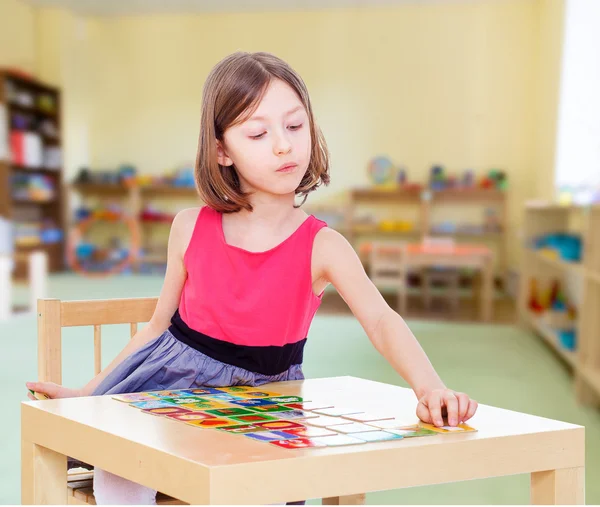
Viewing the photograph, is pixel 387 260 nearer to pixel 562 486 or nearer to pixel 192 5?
pixel 192 5

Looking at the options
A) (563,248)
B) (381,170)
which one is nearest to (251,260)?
(563,248)

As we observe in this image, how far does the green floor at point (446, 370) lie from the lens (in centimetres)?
235

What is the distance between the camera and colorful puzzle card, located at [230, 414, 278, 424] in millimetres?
843

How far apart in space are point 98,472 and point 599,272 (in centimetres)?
294

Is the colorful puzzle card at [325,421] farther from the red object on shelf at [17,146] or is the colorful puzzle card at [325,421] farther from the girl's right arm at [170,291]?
the red object on shelf at [17,146]

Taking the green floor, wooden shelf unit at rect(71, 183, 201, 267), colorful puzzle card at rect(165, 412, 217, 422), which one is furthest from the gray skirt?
wooden shelf unit at rect(71, 183, 201, 267)

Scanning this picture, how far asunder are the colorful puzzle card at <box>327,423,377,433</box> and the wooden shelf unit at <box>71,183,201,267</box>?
8550 millimetres

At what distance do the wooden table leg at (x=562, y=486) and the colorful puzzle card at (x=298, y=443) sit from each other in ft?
0.82

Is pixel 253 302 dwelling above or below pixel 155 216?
above

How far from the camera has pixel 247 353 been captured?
1133mm

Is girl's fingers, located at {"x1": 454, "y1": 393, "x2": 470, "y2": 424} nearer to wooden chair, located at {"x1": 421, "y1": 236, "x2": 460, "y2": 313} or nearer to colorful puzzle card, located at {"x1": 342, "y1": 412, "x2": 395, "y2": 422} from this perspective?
colorful puzzle card, located at {"x1": 342, "y1": 412, "x2": 395, "y2": 422}

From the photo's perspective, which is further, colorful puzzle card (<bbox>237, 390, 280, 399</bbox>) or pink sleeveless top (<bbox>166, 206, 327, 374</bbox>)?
pink sleeveless top (<bbox>166, 206, 327, 374</bbox>)

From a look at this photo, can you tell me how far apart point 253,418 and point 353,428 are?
0.11 metres

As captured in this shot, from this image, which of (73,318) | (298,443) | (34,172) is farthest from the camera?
(34,172)
